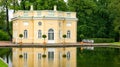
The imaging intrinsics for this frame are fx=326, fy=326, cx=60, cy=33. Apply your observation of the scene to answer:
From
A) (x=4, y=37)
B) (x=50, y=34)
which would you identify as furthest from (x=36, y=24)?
(x=4, y=37)

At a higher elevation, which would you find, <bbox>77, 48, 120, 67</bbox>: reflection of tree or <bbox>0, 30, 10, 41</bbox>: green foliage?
<bbox>77, 48, 120, 67</bbox>: reflection of tree

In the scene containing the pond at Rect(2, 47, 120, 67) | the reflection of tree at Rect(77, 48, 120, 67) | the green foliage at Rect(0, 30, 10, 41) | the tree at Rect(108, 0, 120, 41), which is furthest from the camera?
the green foliage at Rect(0, 30, 10, 41)

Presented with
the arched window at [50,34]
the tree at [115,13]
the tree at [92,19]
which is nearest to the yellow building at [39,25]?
the arched window at [50,34]

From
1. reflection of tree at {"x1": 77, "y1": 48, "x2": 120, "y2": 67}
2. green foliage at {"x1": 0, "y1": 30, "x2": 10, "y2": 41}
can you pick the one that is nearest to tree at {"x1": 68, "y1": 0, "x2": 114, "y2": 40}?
green foliage at {"x1": 0, "y1": 30, "x2": 10, "y2": 41}

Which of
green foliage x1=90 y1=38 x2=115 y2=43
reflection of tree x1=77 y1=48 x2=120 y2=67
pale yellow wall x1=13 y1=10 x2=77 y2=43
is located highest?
pale yellow wall x1=13 y1=10 x2=77 y2=43

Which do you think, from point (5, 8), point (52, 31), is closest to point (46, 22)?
point (52, 31)

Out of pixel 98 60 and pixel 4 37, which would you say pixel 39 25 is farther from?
pixel 98 60

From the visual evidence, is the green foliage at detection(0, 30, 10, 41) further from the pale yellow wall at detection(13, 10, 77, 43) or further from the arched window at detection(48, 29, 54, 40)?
the arched window at detection(48, 29, 54, 40)

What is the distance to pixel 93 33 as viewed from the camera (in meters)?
57.4

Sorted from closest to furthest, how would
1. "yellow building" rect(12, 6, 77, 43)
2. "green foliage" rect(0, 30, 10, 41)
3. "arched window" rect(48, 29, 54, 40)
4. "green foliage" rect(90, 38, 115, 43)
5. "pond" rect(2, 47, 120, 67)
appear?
"pond" rect(2, 47, 120, 67)
"arched window" rect(48, 29, 54, 40)
"yellow building" rect(12, 6, 77, 43)
"green foliage" rect(90, 38, 115, 43)
"green foliage" rect(0, 30, 10, 41)

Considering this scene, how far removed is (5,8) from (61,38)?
16467mm

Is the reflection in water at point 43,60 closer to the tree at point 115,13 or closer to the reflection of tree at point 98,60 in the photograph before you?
the reflection of tree at point 98,60

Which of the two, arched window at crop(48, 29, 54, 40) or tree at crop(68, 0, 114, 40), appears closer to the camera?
arched window at crop(48, 29, 54, 40)

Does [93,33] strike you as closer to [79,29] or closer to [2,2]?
[79,29]
